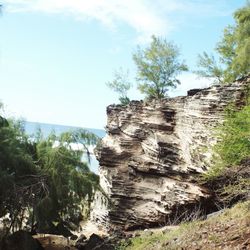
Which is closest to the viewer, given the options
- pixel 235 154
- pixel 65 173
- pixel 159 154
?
pixel 235 154

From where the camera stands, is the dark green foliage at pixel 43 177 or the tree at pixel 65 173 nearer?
the dark green foliage at pixel 43 177

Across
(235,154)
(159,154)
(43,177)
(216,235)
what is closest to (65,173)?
(43,177)

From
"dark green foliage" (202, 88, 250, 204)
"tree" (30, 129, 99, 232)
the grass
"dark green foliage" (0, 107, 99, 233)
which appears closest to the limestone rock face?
"tree" (30, 129, 99, 232)

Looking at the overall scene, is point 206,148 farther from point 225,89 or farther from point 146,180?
point 146,180

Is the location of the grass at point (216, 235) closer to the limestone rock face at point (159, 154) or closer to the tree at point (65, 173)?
the tree at point (65, 173)

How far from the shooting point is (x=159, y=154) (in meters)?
20.9

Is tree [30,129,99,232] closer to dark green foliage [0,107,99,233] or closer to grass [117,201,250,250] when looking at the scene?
dark green foliage [0,107,99,233]

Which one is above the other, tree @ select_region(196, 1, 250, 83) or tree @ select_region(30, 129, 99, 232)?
tree @ select_region(196, 1, 250, 83)

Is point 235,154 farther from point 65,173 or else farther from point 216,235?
point 65,173

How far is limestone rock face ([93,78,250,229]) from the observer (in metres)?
18.4

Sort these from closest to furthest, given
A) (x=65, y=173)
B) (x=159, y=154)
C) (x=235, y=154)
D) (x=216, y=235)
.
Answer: (x=216, y=235) → (x=235, y=154) → (x=65, y=173) → (x=159, y=154)

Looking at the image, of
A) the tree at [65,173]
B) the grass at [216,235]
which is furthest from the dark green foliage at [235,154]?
the tree at [65,173]

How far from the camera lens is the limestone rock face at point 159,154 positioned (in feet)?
60.4

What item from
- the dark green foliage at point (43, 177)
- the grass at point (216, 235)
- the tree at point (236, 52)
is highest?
the tree at point (236, 52)
